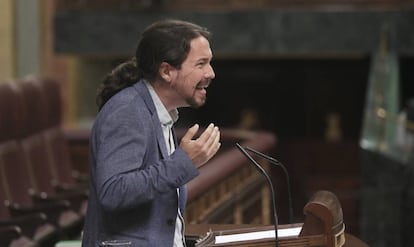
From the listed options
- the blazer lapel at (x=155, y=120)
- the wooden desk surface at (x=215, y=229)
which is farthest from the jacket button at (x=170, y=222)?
the wooden desk surface at (x=215, y=229)

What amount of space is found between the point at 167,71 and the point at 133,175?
1.05ft

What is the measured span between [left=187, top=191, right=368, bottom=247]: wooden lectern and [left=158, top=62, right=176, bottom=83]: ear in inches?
16.6

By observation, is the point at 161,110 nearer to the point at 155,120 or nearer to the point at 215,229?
the point at 155,120

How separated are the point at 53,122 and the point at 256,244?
4.21 meters

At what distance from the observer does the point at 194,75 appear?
2.77 meters

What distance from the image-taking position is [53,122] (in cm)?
671

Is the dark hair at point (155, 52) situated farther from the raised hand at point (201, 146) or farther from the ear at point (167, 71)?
the raised hand at point (201, 146)

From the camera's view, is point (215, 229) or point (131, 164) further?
point (215, 229)

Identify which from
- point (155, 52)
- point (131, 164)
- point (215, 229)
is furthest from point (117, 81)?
point (215, 229)

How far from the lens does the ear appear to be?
2.77 metres

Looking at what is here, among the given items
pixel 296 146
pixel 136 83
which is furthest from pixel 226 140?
pixel 136 83

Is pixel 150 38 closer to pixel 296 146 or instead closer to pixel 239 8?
pixel 239 8

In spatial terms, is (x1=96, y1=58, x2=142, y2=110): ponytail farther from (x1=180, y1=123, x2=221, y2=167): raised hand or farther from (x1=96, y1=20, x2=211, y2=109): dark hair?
(x1=180, y1=123, x2=221, y2=167): raised hand

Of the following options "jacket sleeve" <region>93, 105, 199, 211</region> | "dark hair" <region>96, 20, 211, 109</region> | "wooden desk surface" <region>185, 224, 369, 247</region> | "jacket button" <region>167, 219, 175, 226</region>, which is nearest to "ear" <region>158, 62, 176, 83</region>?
"dark hair" <region>96, 20, 211, 109</region>
